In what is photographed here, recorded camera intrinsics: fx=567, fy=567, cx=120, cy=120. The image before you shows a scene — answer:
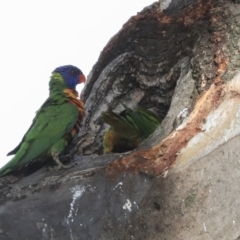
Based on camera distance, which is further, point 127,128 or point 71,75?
point 71,75

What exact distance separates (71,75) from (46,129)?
→ 0.90 m

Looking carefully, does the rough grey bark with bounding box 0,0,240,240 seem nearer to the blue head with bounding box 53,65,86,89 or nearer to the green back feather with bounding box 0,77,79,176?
the green back feather with bounding box 0,77,79,176

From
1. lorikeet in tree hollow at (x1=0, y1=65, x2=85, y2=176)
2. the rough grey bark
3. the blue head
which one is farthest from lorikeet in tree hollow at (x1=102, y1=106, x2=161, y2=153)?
the blue head

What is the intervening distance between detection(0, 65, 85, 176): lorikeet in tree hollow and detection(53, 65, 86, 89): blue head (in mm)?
242

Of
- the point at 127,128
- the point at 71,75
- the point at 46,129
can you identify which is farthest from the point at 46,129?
the point at 71,75

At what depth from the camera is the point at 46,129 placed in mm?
2961

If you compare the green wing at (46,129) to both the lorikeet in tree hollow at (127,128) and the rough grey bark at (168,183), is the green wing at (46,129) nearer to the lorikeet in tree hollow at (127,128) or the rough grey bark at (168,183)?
the lorikeet in tree hollow at (127,128)

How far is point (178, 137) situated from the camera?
2141 mm

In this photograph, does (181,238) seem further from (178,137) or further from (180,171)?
(178,137)

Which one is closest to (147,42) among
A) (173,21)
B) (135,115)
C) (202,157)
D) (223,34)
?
(173,21)

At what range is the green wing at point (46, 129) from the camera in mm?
2822

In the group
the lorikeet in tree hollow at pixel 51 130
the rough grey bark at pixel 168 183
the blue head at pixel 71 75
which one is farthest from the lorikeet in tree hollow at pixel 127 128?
the blue head at pixel 71 75

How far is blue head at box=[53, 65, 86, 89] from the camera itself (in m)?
3.63

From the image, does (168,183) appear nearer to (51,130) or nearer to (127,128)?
(127,128)
